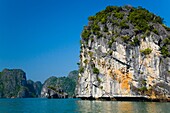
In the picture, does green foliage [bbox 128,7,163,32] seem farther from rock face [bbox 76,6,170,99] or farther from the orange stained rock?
the orange stained rock

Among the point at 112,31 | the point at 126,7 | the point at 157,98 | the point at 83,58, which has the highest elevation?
the point at 126,7

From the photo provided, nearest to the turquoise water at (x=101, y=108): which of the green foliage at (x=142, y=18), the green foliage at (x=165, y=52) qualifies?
the green foliage at (x=165, y=52)

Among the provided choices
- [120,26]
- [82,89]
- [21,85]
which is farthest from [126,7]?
[21,85]

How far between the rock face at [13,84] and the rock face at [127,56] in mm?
117956

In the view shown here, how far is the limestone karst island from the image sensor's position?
46.8 metres

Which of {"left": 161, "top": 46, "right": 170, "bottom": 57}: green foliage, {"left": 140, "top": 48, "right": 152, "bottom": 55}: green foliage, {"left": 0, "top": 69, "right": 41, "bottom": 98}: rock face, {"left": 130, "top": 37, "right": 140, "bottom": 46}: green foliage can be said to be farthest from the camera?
{"left": 0, "top": 69, "right": 41, "bottom": 98}: rock face

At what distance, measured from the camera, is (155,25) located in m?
51.2

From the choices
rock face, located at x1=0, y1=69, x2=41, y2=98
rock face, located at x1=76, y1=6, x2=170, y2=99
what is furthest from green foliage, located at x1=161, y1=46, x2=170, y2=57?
rock face, located at x1=0, y1=69, x2=41, y2=98

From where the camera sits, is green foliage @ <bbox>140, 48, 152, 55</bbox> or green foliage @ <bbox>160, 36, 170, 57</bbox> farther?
green foliage @ <bbox>140, 48, 152, 55</bbox>

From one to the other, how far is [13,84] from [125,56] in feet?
436

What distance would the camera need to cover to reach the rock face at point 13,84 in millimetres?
166750

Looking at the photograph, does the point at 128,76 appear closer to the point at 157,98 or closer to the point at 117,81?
the point at 117,81

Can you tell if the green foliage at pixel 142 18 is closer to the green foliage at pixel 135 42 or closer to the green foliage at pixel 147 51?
the green foliage at pixel 135 42

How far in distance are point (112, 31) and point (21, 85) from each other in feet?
427
